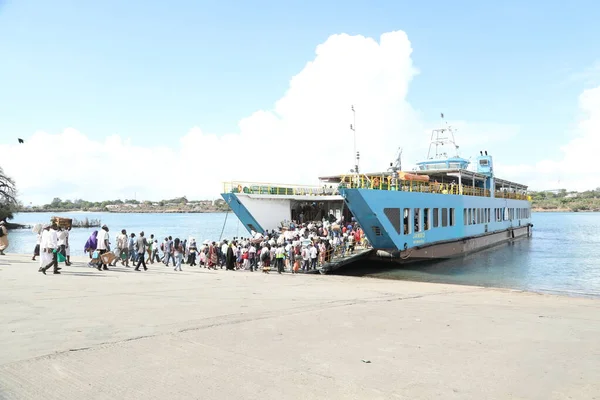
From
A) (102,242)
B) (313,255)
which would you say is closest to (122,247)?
(102,242)

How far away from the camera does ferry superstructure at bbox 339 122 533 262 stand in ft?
68.3

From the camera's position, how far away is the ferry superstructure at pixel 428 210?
20.8m

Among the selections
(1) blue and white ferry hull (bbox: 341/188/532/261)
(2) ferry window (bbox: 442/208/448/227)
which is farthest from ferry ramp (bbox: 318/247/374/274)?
(2) ferry window (bbox: 442/208/448/227)

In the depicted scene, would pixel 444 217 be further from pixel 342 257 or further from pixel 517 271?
pixel 342 257

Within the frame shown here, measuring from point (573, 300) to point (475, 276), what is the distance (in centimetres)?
879

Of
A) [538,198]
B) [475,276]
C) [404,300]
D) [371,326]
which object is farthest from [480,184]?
[538,198]

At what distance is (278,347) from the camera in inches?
242

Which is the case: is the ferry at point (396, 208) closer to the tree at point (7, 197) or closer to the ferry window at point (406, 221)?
the ferry window at point (406, 221)

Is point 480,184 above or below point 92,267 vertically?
above

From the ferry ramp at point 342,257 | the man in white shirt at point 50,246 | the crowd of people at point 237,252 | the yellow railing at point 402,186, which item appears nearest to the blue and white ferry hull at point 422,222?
the yellow railing at point 402,186

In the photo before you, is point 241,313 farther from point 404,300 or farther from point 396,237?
point 396,237

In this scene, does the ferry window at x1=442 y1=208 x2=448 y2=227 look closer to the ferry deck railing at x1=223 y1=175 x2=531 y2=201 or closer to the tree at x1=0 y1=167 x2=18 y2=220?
the ferry deck railing at x1=223 y1=175 x2=531 y2=201

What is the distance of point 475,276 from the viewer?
2203 centimetres

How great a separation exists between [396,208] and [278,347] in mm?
16711
